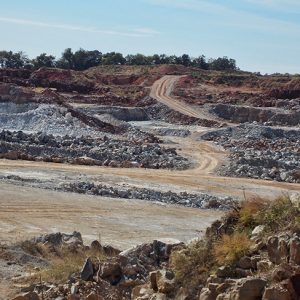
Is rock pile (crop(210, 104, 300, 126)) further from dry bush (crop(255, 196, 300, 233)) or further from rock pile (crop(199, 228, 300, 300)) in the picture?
rock pile (crop(199, 228, 300, 300))

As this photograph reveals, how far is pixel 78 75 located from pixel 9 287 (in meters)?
62.2

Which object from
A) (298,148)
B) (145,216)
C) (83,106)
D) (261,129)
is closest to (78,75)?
(83,106)

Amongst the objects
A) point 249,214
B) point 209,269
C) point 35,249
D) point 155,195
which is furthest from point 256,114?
point 209,269

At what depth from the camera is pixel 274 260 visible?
29.9ft

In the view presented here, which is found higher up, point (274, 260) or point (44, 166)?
point (274, 260)

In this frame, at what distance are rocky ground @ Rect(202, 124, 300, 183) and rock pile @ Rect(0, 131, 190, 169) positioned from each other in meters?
3.26

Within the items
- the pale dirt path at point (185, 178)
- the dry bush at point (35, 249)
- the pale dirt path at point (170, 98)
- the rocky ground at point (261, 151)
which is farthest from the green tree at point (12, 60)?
the dry bush at point (35, 249)

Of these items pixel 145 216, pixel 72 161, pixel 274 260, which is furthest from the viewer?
pixel 72 161

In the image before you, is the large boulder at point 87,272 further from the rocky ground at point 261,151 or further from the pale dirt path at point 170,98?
the pale dirt path at point 170,98

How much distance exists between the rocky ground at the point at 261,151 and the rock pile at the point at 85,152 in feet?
10.7

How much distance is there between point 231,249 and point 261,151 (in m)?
32.5

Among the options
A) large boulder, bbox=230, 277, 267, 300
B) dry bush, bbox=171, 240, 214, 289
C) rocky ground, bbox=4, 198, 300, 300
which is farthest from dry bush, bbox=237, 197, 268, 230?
large boulder, bbox=230, 277, 267, 300

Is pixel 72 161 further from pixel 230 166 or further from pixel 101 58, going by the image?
pixel 101 58

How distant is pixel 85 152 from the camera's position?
37.0 meters
